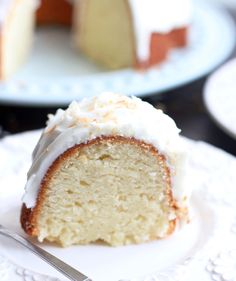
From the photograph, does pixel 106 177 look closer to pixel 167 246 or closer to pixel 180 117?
pixel 167 246

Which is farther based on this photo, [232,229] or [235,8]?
[235,8]

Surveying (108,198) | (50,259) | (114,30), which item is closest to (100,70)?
(114,30)

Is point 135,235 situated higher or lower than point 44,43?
higher

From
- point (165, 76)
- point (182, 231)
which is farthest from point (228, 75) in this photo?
point (182, 231)

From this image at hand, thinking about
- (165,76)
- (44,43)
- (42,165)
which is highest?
(42,165)

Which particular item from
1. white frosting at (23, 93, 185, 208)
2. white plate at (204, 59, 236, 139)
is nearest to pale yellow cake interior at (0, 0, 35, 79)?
white plate at (204, 59, 236, 139)

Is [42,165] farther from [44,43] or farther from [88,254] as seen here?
[44,43]

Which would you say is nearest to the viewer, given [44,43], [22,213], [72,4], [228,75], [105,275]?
[105,275]

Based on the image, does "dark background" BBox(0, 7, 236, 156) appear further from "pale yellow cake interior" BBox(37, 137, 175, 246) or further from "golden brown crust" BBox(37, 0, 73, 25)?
"golden brown crust" BBox(37, 0, 73, 25)
